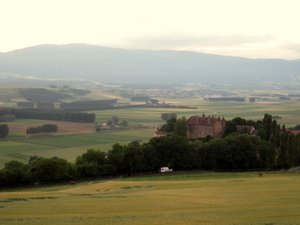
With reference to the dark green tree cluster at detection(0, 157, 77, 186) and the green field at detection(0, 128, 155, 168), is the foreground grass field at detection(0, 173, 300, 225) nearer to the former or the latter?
the dark green tree cluster at detection(0, 157, 77, 186)

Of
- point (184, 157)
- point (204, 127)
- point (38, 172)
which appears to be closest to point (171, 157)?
point (184, 157)

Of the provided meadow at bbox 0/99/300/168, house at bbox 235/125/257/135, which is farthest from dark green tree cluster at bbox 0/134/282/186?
house at bbox 235/125/257/135

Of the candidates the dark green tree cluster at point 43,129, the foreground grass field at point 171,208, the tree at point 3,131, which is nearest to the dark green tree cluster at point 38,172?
the foreground grass field at point 171,208

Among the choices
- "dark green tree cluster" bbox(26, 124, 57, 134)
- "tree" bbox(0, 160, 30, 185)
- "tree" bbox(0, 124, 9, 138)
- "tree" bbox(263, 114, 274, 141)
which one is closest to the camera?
"tree" bbox(0, 160, 30, 185)

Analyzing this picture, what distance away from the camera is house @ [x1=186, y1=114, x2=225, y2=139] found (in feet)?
377

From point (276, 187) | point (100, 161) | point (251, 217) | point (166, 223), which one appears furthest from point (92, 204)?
point (100, 161)

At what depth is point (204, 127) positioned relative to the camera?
11650 centimetres

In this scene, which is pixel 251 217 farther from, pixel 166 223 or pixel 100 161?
pixel 100 161

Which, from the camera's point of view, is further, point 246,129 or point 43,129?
point 43,129

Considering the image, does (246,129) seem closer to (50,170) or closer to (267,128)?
(267,128)

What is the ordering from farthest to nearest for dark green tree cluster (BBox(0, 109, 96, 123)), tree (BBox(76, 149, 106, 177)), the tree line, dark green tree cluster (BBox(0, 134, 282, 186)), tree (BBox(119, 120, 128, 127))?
dark green tree cluster (BBox(0, 109, 96, 123))
tree (BBox(119, 120, 128, 127))
the tree line
dark green tree cluster (BBox(0, 134, 282, 186))
tree (BBox(76, 149, 106, 177))

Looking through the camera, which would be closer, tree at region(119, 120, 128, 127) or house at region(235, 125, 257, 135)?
house at region(235, 125, 257, 135)

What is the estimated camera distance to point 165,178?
64.8 m

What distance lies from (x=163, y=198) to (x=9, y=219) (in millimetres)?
13617
